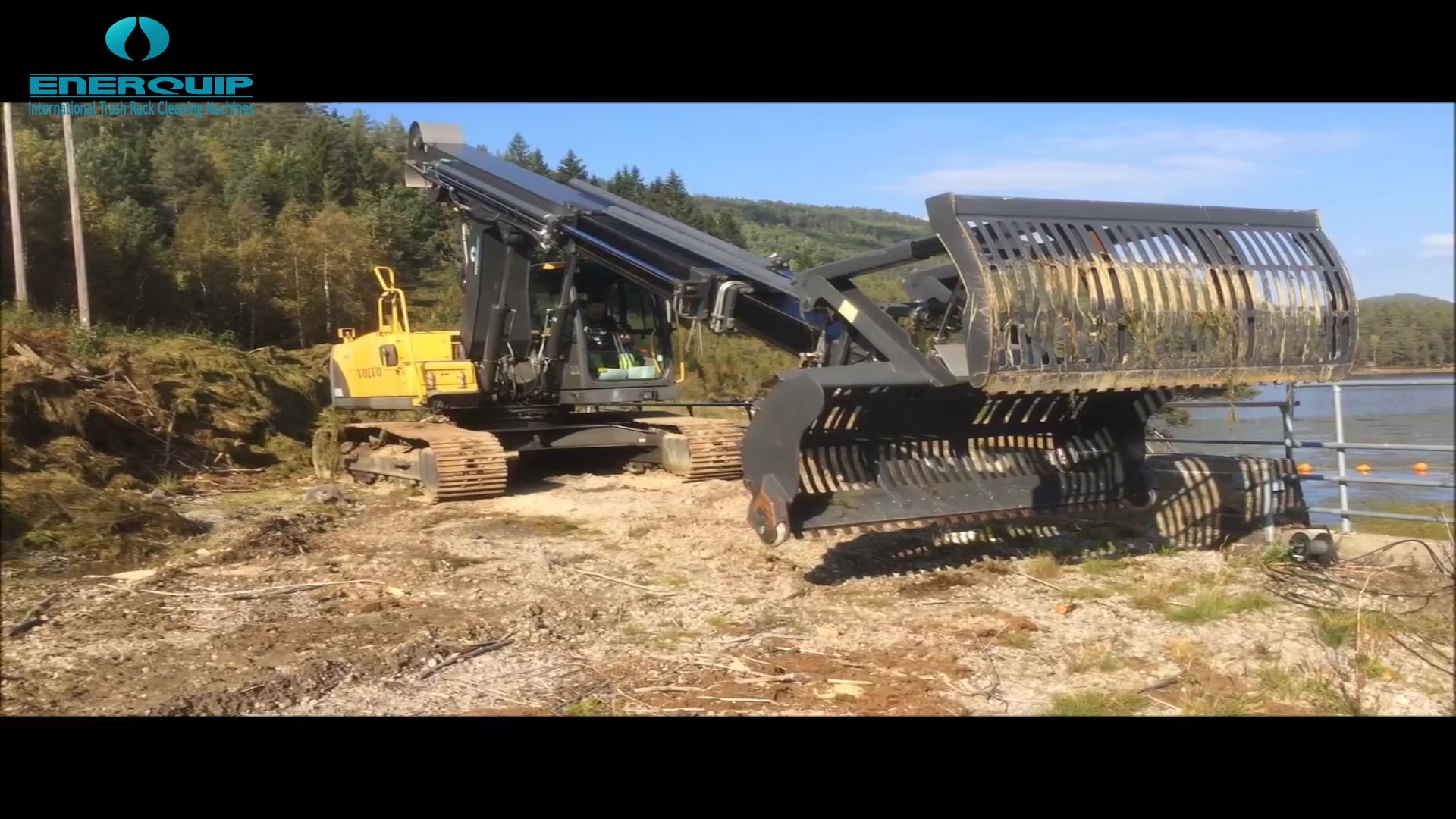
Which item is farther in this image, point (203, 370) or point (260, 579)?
point (203, 370)

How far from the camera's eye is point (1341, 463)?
680 centimetres

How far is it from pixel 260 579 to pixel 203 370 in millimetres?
8423

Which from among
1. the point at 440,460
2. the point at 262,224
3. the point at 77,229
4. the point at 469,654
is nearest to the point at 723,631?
the point at 469,654

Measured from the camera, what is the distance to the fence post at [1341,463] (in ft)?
21.7

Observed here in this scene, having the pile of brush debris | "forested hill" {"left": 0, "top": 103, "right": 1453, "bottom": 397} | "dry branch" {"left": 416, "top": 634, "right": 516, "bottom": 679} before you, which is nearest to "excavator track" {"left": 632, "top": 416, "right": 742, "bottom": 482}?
"forested hill" {"left": 0, "top": 103, "right": 1453, "bottom": 397}

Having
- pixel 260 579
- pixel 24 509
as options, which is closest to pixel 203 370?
pixel 24 509

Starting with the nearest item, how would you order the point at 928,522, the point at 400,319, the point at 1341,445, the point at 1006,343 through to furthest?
the point at 1006,343 < the point at 928,522 < the point at 1341,445 < the point at 400,319

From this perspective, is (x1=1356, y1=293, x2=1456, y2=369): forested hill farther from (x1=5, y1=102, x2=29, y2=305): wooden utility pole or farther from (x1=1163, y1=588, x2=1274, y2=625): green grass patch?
(x1=5, y1=102, x2=29, y2=305): wooden utility pole

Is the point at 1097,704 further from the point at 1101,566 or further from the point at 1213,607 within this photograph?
the point at 1101,566

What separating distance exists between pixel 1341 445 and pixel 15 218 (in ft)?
70.1

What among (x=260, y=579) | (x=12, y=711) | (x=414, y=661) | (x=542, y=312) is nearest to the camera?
(x=12, y=711)

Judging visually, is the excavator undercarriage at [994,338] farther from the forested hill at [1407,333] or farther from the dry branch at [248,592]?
the dry branch at [248,592]
